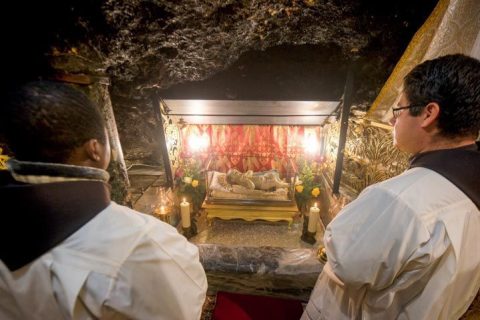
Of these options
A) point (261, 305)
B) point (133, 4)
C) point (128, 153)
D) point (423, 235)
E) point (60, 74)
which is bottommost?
point (261, 305)

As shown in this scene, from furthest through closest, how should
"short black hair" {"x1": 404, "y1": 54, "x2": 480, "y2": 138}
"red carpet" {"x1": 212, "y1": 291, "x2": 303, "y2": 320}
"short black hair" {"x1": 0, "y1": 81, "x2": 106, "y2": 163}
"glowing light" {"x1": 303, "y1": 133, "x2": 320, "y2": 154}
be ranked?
1. "glowing light" {"x1": 303, "y1": 133, "x2": 320, "y2": 154}
2. "red carpet" {"x1": 212, "y1": 291, "x2": 303, "y2": 320}
3. "short black hair" {"x1": 404, "y1": 54, "x2": 480, "y2": 138}
4. "short black hair" {"x1": 0, "y1": 81, "x2": 106, "y2": 163}

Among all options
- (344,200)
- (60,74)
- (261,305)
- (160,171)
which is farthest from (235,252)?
(60,74)

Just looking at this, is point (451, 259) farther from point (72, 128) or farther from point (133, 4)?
point (133, 4)

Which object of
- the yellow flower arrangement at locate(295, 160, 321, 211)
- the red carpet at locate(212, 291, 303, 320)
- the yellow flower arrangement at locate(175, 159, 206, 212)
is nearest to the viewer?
the red carpet at locate(212, 291, 303, 320)

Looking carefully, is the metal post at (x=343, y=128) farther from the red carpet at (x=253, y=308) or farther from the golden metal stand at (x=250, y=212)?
the red carpet at (x=253, y=308)

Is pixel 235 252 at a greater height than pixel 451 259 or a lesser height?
lesser

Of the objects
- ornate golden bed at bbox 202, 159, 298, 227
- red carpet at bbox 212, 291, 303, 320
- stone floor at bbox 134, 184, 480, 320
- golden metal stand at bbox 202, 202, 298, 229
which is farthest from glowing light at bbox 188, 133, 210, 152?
red carpet at bbox 212, 291, 303, 320

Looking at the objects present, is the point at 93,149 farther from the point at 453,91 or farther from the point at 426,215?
the point at 453,91

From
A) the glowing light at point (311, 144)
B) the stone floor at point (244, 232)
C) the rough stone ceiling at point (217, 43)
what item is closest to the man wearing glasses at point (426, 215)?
the rough stone ceiling at point (217, 43)

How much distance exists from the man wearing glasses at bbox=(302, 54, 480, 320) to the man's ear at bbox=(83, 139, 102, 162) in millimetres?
1512

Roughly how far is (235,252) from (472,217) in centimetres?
246

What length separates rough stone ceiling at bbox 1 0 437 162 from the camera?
2791 mm

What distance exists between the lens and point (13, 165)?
968 millimetres

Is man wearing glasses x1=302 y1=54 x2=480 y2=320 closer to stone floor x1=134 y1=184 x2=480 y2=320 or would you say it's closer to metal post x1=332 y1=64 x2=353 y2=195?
metal post x1=332 y1=64 x2=353 y2=195
